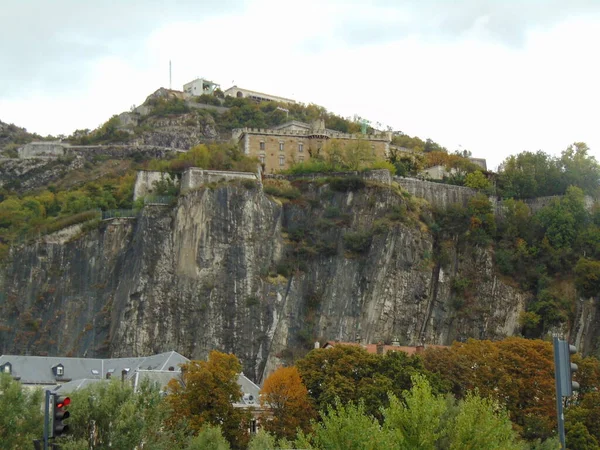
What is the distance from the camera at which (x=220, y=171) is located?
87.3 m

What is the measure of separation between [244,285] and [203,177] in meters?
10.4

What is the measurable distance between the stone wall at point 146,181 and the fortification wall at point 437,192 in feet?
67.3

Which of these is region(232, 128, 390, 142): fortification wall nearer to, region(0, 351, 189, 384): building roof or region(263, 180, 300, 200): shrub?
region(263, 180, 300, 200): shrub

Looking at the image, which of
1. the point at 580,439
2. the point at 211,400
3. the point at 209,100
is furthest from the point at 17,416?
the point at 209,100

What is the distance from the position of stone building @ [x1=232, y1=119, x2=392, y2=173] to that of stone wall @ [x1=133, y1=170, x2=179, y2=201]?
10.5 m

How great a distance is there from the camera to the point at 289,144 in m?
102

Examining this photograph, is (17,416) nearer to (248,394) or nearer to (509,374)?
(248,394)

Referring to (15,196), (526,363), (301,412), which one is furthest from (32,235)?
(526,363)

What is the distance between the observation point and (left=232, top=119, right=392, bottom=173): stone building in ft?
331

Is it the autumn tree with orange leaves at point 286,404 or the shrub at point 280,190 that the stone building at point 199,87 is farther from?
the autumn tree with orange leaves at point 286,404

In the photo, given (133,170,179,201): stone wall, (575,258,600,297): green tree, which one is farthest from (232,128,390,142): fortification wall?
(575,258,600,297): green tree

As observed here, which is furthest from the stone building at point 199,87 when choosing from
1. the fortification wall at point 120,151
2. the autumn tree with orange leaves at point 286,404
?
the autumn tree with orange leaves at point 286,404

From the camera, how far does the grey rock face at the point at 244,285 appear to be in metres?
80.8

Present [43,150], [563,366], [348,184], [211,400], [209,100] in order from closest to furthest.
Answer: [563,366] < [211,400] < [348,184] < [43,150] < [209,100]
